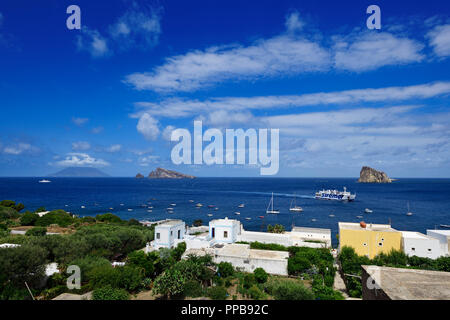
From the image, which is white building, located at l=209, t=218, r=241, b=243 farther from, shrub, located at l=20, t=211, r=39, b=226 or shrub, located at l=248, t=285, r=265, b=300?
shrub, located at l=20, t=211, r=39, b=226

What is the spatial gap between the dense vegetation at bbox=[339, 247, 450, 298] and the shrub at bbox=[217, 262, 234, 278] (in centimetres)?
835

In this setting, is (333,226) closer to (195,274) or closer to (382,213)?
(382,213)

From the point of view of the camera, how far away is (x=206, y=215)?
61.7 m

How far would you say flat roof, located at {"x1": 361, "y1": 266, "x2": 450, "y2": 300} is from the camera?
9.20 meters

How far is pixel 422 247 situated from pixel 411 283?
15.6 meters

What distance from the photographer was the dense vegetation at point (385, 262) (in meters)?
19.4

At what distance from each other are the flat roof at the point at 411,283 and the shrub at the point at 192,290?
9.66 meters

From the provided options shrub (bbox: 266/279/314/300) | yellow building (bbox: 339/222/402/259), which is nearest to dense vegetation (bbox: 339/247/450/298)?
yellow building (bbox: 339/222/402/259)

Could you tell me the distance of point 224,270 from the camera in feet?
63.5

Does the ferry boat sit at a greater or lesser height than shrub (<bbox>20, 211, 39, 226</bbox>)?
lesser

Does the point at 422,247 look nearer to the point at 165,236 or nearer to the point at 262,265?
the point at 262,265

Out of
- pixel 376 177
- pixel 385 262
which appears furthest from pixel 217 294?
pixel 376 177
